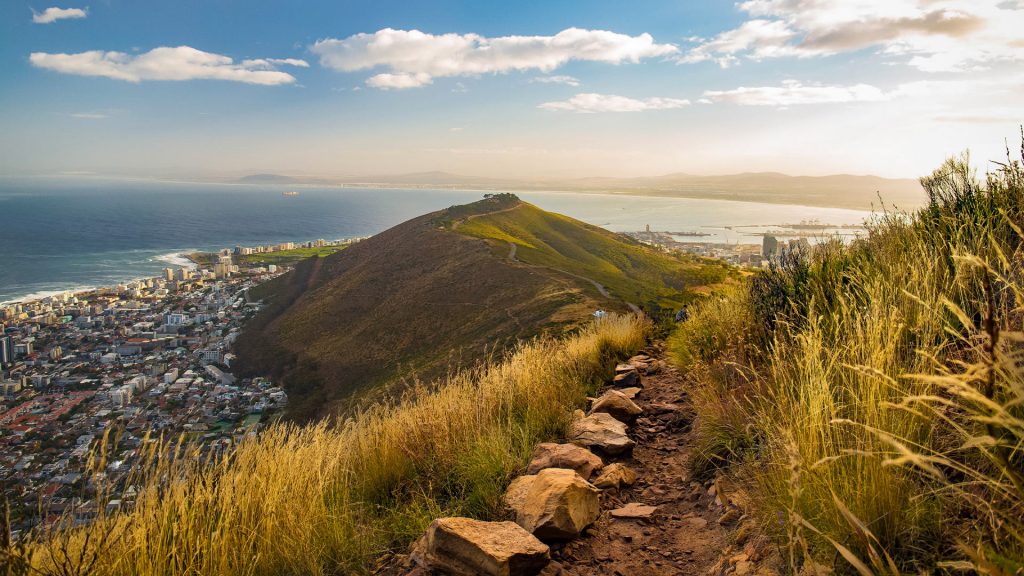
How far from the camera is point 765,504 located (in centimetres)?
234

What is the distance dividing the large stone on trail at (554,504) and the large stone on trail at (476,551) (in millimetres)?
200

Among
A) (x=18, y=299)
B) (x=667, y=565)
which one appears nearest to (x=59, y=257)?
(x=18, y=299)

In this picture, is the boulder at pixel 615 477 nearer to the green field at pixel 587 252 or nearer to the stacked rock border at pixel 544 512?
the stacked rock border at pixel 544 512

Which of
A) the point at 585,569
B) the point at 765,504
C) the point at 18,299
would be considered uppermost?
the point at 765,504

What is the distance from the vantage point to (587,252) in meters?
60.3

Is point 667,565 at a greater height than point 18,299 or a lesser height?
greater

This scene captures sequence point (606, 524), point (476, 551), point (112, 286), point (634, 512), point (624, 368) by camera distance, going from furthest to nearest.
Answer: point (112, 286)
point (624, 368)
point (634, 512)
point (606, 524)
point (476, 551)

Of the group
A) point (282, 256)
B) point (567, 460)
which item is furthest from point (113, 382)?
point (282, 256)

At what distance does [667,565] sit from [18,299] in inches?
3305

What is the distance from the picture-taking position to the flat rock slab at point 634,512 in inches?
131

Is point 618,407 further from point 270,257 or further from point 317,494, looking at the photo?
point 270,257

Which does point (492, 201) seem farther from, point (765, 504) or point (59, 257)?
point (59, 257)

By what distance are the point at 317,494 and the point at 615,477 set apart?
205 cm

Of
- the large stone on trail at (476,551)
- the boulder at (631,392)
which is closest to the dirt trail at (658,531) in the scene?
the large stone on trail at (476,551)
